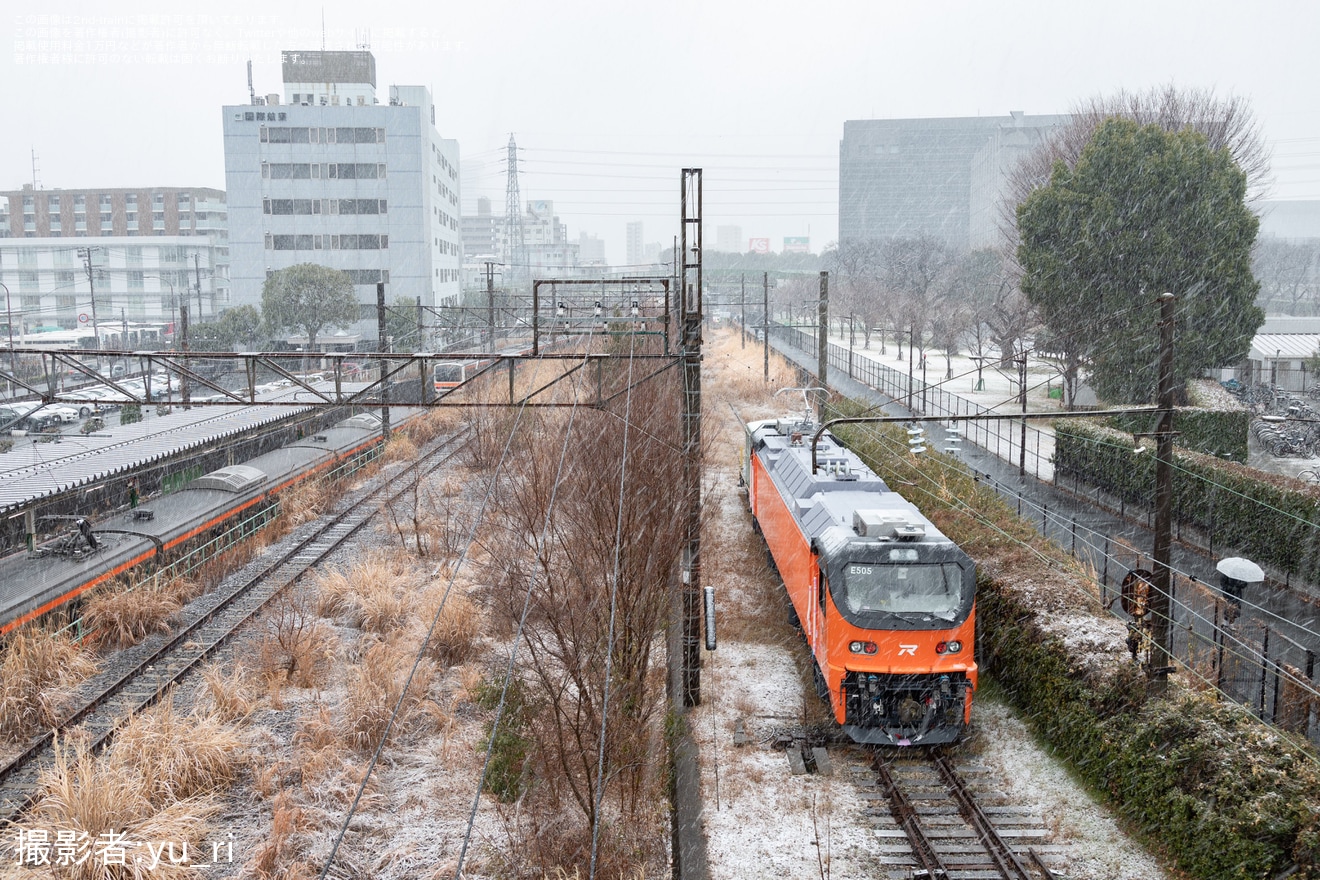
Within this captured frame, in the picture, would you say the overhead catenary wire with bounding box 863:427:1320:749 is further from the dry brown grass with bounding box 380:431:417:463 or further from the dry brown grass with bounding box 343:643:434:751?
the dry brown grass with bounding box 380:431:417:463

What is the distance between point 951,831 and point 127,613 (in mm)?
12092

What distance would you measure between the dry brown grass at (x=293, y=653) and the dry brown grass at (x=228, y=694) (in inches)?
16.4

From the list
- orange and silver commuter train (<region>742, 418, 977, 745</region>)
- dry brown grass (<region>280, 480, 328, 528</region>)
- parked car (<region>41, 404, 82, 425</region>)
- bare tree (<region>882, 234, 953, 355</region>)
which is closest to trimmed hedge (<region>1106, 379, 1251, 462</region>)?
orange and silver commuter train (<region>742, 418, 977, 745</region>)

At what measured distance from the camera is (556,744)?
10.8 metres

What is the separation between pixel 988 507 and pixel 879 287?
197ft

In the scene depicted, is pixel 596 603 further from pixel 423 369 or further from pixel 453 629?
pixel 423 369

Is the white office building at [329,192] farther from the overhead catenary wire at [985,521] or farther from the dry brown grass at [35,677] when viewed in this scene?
the dry brown grass at [35,677]

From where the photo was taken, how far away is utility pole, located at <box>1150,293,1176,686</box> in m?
9.59

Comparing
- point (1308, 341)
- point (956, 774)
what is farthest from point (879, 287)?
point (956, 774)

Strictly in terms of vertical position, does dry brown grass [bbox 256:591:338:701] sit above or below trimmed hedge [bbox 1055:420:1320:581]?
below

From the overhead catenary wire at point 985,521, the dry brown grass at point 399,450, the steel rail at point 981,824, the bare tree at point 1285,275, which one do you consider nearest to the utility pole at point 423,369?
the dry brown grass at point 399,450

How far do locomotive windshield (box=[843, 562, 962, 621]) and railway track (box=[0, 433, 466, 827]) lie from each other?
8.47 metres

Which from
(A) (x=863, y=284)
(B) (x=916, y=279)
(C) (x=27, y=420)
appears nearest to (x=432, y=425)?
(C) (x=27, y=420)

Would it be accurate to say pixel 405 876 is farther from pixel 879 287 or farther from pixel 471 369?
pixel 879 287
